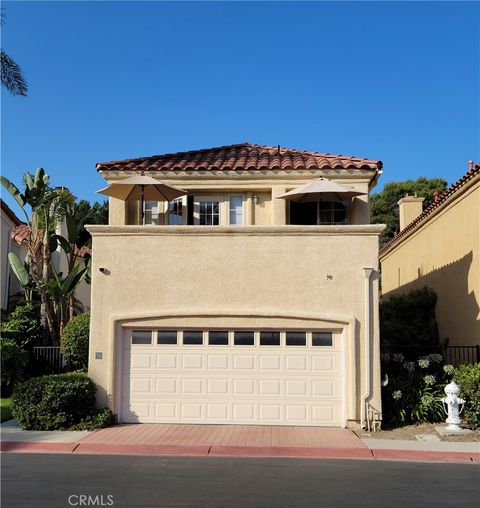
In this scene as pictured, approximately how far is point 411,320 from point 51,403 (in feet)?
39.8

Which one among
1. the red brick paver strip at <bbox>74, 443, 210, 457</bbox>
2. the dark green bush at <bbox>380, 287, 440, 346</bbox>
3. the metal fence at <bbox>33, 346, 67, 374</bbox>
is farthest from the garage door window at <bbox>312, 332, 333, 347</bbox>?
the metal fence at <bbox>33, 346, 67, 374</bbox>

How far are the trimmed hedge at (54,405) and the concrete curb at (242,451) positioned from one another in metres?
1.31

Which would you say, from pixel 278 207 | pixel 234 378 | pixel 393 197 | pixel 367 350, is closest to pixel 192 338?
pixel 234 378

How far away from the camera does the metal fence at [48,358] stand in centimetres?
1794

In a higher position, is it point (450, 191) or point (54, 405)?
point (450, 191)

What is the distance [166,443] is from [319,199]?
7793 millimetres

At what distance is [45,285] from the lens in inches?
753

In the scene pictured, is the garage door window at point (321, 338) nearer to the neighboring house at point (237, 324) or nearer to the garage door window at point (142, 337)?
the neighboring house at point (237, 324)

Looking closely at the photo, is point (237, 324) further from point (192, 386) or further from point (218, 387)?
point (192, 386)

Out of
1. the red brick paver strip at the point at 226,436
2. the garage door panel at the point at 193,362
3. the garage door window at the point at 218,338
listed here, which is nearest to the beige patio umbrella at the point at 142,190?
the garage door window at the point at 218,338

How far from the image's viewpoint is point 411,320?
63.7 ft

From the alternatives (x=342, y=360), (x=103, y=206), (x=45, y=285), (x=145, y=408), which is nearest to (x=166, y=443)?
(x=145, y=408)

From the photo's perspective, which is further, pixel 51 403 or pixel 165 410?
pixel 165 410

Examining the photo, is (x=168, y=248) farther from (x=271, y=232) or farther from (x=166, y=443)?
(x=166, y=443)
